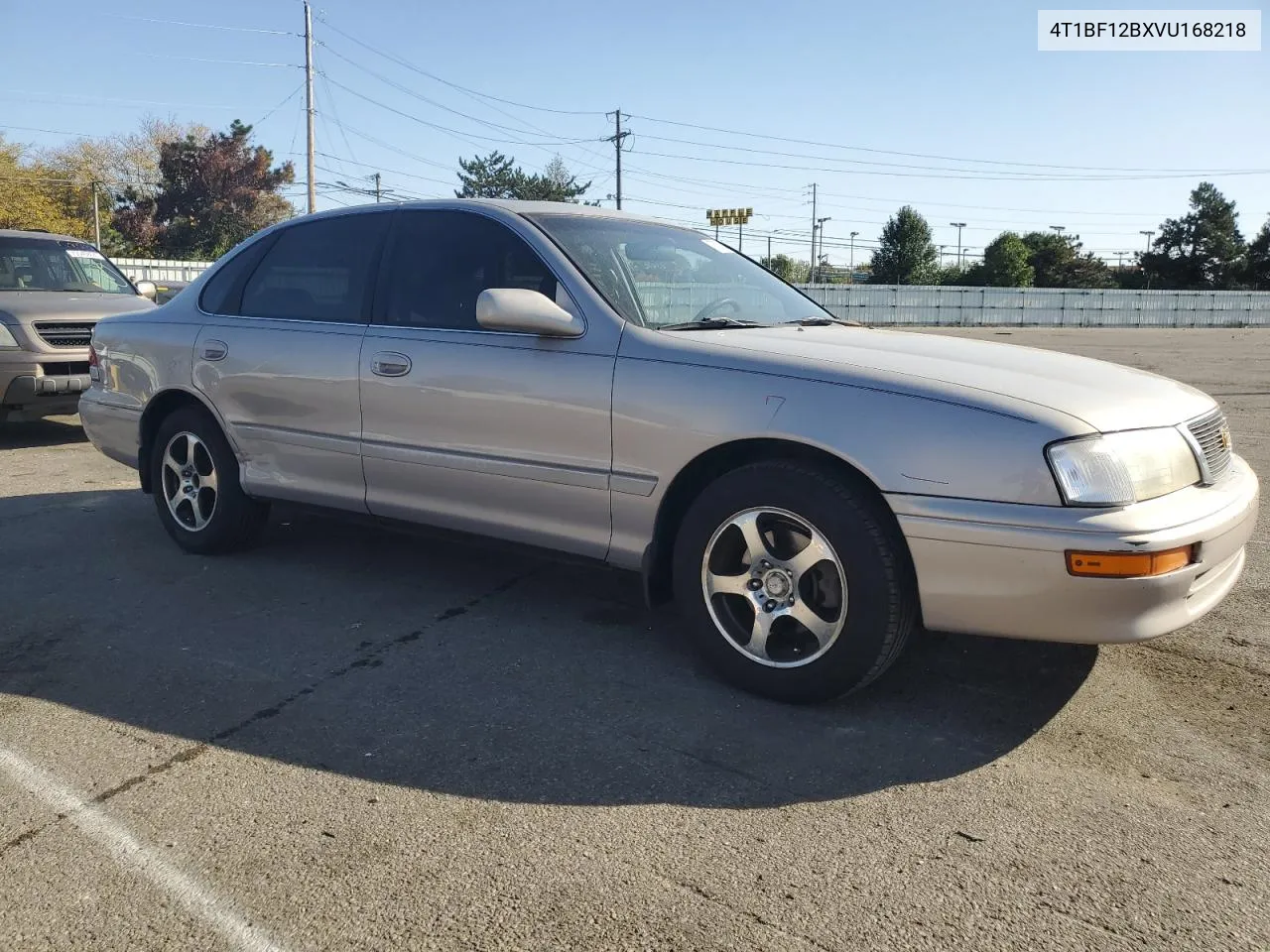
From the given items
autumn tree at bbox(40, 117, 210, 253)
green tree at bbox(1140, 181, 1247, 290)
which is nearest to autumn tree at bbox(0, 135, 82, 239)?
autumn tree at bbox(40, 117, 210, 253)

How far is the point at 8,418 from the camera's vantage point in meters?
8.41

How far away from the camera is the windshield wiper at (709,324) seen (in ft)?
12.3

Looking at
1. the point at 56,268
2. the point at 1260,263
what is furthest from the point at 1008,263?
the point at 56,268

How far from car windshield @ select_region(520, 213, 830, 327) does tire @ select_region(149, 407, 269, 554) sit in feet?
6.56

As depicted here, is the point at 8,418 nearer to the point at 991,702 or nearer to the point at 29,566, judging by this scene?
the point at 29,566

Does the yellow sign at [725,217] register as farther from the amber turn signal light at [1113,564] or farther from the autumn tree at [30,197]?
the amber turn signal light at [1113,564]

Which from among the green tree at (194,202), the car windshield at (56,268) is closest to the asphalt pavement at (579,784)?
the car windshield at (56,268)

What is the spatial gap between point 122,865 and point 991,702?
2.53 m

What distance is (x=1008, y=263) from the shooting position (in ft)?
235

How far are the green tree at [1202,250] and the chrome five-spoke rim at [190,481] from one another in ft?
281

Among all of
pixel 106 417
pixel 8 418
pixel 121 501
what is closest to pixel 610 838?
pixel 106 417

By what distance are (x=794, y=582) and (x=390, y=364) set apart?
192 cm

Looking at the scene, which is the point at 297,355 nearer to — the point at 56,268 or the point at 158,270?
the point at 56,268

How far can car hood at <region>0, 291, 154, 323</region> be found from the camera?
849 centimetres
